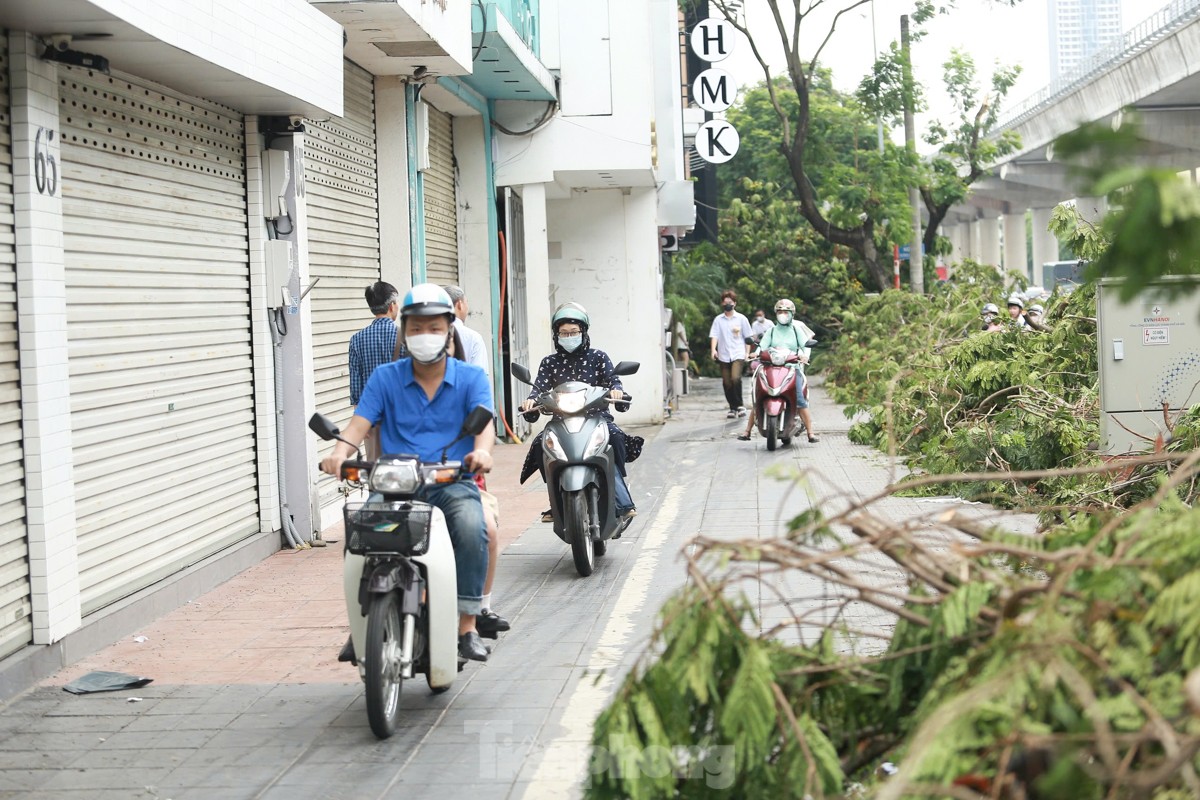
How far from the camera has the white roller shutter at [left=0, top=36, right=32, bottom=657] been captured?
6637 mm

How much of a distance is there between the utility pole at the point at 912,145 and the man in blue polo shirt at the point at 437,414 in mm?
22936

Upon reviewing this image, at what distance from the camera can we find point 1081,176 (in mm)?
2588

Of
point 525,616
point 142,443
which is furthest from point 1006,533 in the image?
point 142,443

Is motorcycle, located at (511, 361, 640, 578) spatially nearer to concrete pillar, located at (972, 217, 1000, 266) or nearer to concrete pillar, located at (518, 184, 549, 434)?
concrete pillar, located at (518, 184, 549, 434)

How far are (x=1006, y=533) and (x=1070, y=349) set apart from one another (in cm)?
986

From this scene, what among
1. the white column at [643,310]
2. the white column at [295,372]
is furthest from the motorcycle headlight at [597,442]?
the white column at [643,310]

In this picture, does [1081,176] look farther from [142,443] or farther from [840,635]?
[142,443]

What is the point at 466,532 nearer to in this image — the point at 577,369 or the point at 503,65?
the point at 577,369

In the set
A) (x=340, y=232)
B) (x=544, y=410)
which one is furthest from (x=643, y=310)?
(x=544, y=410)

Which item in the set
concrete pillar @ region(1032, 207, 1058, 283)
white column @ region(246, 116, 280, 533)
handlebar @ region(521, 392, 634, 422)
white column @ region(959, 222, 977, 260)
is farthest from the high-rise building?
handlebar @ region(521, 392, 634, 422)

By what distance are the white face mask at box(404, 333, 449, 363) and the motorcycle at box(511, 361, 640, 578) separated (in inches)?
117

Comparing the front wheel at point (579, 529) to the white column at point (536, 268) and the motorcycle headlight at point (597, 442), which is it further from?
the white column at point (536, 268)

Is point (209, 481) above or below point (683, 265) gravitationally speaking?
below

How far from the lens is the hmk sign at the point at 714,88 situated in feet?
80.5
